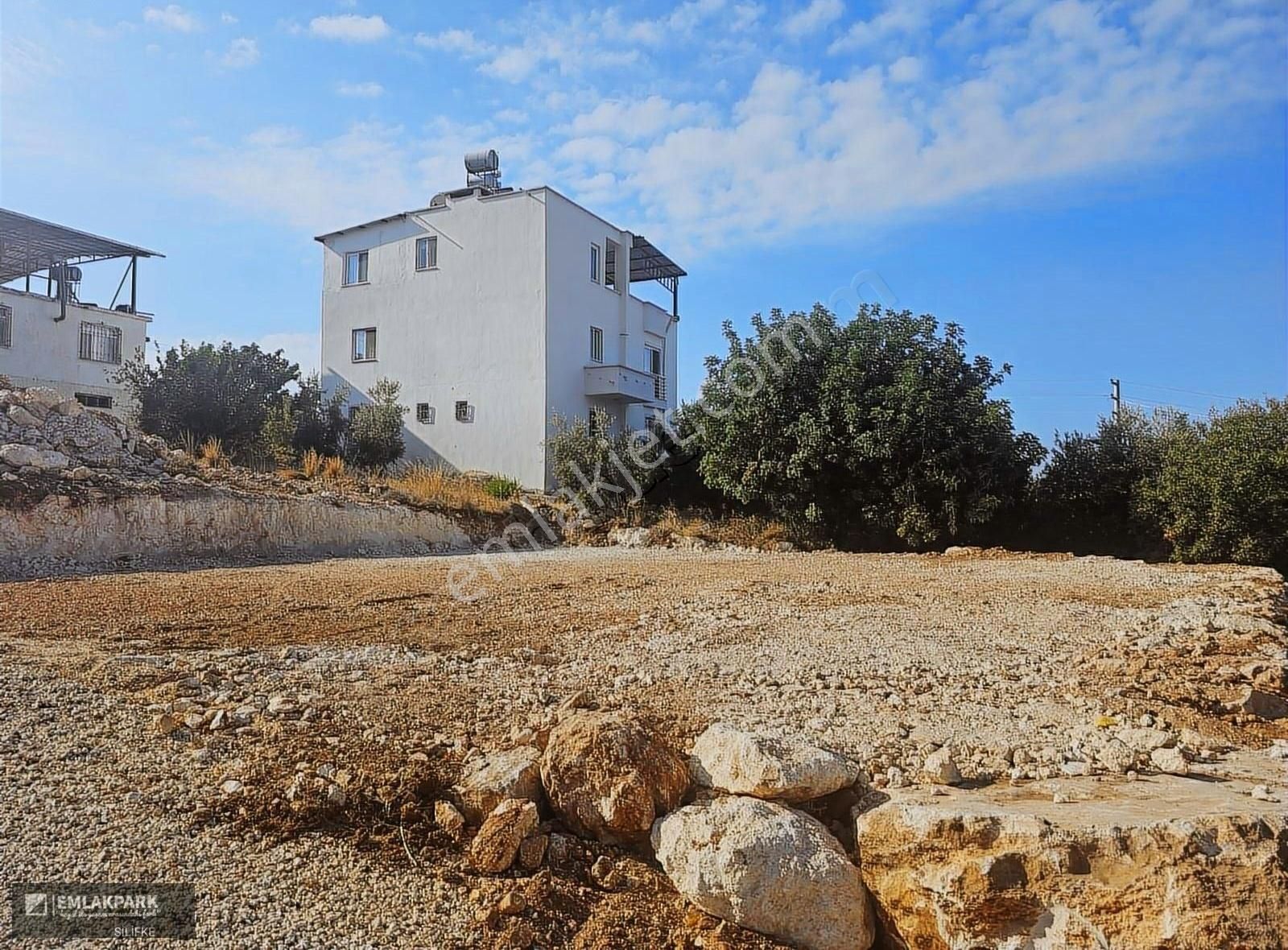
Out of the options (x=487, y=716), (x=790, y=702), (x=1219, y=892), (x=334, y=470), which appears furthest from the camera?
(x=334, y=470)

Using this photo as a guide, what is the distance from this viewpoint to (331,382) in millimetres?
22406

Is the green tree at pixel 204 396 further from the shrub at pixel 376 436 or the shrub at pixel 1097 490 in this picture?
the shrub at pixel 1097 490

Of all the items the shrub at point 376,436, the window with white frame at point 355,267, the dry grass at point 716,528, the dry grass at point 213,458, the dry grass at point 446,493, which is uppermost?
the window with white frame at point 355,267

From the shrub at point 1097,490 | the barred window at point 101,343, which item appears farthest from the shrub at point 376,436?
the shrub at point 1097,490

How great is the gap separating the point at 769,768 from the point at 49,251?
25.3m

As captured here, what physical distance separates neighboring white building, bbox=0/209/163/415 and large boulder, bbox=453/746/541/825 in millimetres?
20590

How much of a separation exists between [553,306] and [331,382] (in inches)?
278

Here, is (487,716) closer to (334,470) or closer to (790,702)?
(790,702)

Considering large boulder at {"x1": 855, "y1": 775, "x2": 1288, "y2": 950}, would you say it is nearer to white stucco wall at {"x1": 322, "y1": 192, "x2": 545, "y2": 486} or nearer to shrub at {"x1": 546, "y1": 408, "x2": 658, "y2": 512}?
shrub at {"x1": 546, "y1": 408, "x2": 658, "y2": 512}

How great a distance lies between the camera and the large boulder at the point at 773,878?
264 centimetres

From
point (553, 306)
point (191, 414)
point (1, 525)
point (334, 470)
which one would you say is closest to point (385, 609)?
point (1, 525)

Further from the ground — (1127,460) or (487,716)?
(1127,460)

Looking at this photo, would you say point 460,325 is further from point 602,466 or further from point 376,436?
point 602,466

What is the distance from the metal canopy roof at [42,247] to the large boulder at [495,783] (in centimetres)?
2266
